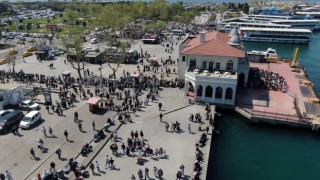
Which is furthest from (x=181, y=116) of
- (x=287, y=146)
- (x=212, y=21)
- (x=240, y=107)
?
(x=212, y=21)

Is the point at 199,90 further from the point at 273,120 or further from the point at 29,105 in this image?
the point at 29,105

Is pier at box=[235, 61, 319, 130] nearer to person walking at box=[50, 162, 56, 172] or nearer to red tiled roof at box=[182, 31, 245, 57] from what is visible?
red tiled roof at box=[182, 31, 245, 57]

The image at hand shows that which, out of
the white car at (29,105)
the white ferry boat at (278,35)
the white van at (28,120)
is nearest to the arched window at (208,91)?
the white van at (28,120)

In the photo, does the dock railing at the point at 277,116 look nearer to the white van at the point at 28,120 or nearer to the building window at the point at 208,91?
the building window at the point at 208,91

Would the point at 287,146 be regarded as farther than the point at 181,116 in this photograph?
No

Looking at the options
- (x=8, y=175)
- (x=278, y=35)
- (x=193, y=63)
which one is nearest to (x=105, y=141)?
(x=8, y=175)

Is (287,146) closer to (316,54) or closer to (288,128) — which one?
(288,128)
